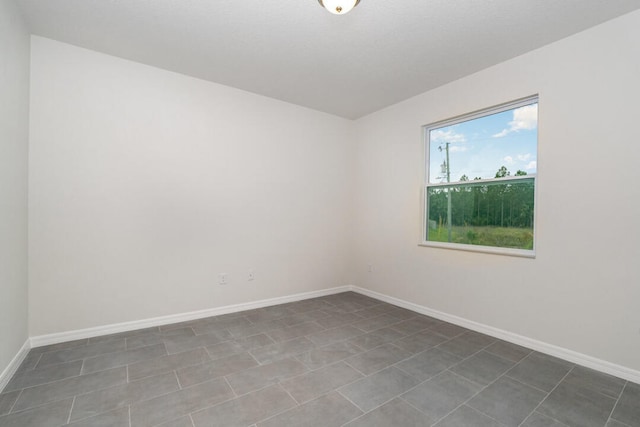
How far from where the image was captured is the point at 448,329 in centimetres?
297

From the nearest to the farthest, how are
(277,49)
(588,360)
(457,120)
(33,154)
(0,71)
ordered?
1. (0,71)
2. (588,360)
3. (33,154)
4. (277,49)
5. (457,120)

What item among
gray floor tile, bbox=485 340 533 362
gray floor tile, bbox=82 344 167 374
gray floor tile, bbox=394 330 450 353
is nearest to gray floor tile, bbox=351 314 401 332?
gray floor tile, bbox=394 330 450 353

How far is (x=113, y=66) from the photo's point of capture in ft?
9.04

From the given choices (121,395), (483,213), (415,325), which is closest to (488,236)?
(483,213)

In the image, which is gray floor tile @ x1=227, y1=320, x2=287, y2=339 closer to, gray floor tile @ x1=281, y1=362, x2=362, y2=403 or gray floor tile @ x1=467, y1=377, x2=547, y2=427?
gray floor tile @ x1=281, y1=362, x2=362, y2=403

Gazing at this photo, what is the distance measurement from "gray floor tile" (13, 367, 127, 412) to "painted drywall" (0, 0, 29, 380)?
0.31m

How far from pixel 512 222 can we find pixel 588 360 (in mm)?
1227

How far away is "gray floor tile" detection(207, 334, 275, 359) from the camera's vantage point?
2412mm

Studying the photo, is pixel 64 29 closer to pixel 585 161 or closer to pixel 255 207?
pixel 255 207

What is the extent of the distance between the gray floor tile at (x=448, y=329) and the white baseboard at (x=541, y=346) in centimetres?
7

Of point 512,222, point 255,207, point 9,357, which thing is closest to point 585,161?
point 512,222

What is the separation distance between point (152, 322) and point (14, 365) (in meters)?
1.01

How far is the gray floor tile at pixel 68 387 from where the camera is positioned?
1.75m

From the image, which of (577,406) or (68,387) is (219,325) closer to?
(68,387)
